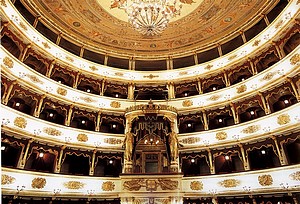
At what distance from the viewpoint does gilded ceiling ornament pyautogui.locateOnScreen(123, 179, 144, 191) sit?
48.8 feet

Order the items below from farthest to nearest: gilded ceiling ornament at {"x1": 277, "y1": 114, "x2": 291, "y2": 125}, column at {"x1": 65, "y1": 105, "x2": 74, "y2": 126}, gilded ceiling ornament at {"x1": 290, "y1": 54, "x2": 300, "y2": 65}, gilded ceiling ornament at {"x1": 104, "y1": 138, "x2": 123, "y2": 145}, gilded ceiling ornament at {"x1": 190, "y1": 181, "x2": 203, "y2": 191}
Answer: gilded ceiling ornament at {"x1": 104, "y1": 138, "x2": 123, "y2": 145}, column at {"x1": 65, "y1": 105, "x2": 74, "y2": 126}, gilded ceiling ornament at {"x1": 190, "y1": 181, "x2": 203, "y2": 191}, gilded ceiling ornament at {"x1": 277, "y1": 114, "x2": 291, "y2": 125}, gilded ceiling ornament at {"x1": 290, "y1": 54, "x2": 300, "y2": 65}

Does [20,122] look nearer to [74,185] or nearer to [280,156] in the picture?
[74,185]

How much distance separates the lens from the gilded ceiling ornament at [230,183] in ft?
48.0

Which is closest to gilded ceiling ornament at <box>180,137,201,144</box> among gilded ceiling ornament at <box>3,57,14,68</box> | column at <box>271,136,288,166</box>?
column at <box>271,136,288,166</box>

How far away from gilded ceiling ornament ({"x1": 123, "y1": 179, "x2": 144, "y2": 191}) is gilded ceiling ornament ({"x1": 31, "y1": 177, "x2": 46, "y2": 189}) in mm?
4544

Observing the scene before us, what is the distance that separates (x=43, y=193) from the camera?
1352cm

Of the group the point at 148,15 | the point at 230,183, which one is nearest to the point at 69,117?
the point at 148,15

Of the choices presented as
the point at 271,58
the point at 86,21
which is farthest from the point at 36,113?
the point at 271,58

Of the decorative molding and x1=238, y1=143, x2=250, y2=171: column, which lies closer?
x1=238, y1=143, x2=250, y2=171: column

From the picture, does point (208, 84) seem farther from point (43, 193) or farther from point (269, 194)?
point (43, 193)

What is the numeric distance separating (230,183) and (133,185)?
576cm

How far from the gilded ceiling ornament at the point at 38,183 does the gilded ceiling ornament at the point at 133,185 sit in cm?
454

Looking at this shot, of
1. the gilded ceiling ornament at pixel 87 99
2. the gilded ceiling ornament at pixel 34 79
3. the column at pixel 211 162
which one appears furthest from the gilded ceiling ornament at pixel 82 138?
the column at pixel 211 162

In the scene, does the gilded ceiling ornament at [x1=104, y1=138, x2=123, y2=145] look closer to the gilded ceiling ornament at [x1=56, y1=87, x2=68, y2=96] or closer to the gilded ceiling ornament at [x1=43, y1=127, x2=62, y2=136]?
the gilded ceiling ornament at [x1=43, y1=127, x2=62, y2=136]
